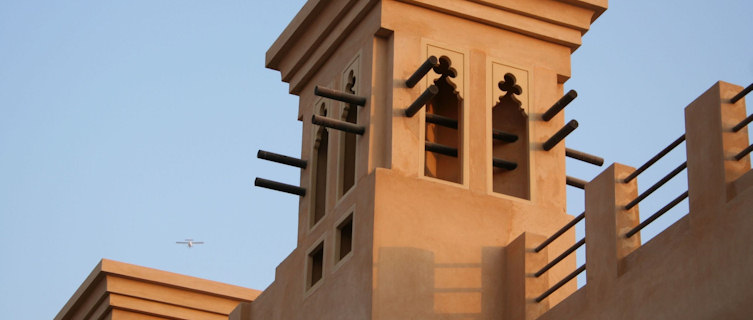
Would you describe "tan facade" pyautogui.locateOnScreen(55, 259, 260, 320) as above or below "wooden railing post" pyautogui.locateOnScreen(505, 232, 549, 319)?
above

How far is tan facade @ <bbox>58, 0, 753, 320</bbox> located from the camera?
35.3ft

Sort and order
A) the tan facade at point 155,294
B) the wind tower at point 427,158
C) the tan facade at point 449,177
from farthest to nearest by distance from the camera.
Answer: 1. the tan facade at point 155,294
2. the wind tower at point 427,158
3. the tan facade at point 449,177

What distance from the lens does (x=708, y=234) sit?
9500 millimetres

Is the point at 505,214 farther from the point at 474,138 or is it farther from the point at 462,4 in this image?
the point at 462,4

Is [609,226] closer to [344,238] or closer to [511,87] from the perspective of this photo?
[344,238]

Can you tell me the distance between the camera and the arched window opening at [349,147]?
13.6 meters

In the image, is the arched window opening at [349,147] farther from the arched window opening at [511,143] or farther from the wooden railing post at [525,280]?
the wooden railing post at [525,280]

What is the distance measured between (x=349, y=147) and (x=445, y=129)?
1013 millimetres

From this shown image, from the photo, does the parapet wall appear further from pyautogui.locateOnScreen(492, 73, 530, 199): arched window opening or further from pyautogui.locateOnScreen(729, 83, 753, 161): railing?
pyautogui.locateOnScreen(492, 73, 530, 199): arched window opening

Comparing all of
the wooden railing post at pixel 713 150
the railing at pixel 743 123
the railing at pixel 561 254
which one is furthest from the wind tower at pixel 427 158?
the railing at pixel 743 123

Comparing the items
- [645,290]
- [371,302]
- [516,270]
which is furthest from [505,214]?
[645,290]

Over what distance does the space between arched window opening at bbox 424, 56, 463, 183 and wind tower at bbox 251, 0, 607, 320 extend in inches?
0.7

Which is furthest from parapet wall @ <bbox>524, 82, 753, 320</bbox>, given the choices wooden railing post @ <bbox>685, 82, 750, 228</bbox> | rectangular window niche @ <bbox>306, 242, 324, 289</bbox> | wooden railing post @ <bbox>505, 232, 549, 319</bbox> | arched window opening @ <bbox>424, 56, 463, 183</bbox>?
rectangular window niche @ <bbox>306, 242, 324, 289</bbox>

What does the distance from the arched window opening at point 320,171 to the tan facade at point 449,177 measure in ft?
0.05
